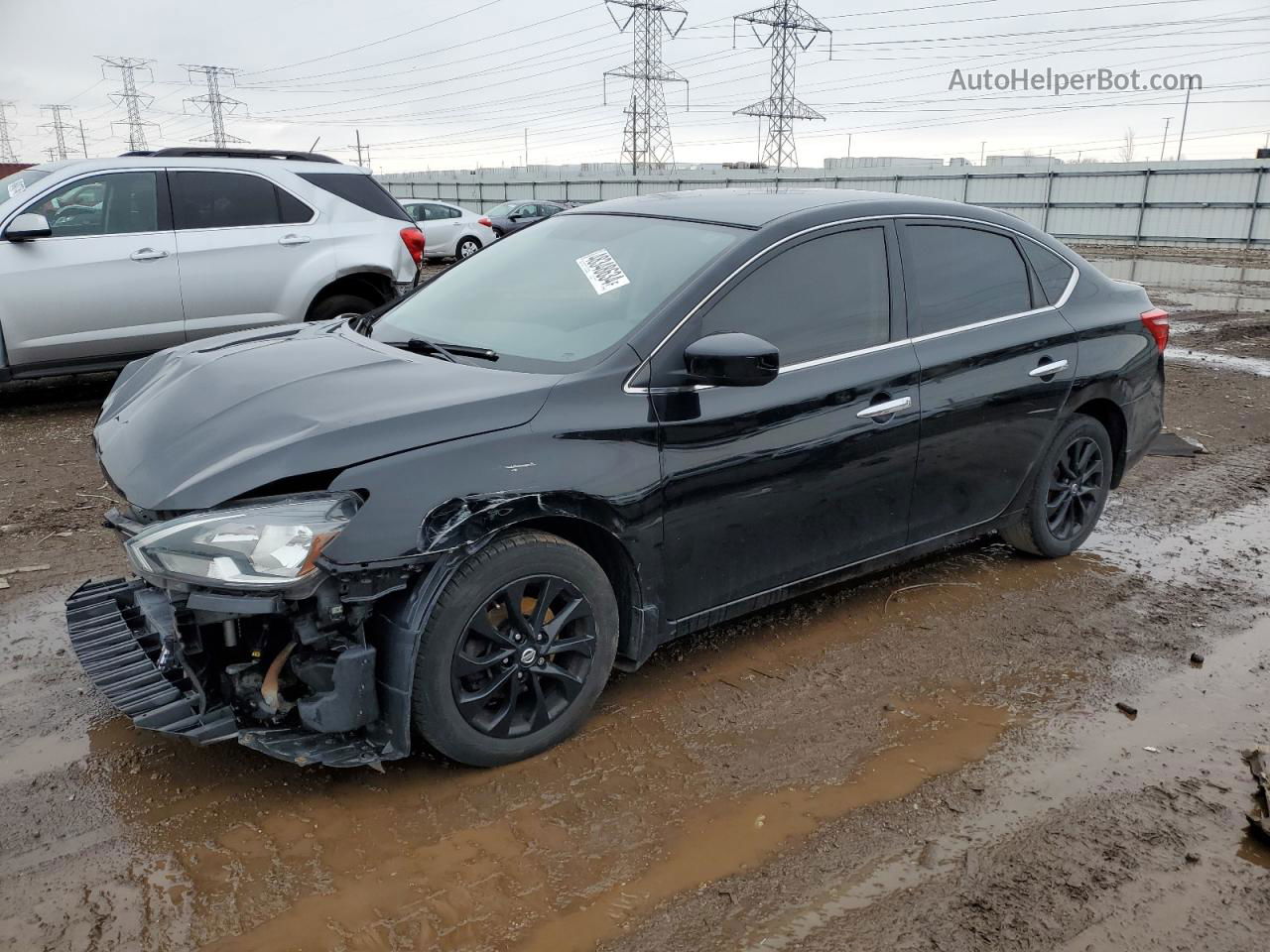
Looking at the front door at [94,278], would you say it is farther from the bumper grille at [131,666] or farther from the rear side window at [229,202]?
the bumper grille at [131,666]

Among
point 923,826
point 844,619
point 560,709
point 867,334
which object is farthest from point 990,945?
point 867,334

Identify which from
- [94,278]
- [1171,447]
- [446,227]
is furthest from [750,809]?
[446,227]

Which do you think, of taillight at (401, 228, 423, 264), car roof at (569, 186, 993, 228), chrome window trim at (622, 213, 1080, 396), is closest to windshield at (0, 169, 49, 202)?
taillight at (401, 228, 423, 264)

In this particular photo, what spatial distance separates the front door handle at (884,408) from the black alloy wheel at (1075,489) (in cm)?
124

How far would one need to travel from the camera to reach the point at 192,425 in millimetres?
3021

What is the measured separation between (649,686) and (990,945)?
5.04ft

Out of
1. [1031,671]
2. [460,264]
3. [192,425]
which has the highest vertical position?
[460,264]

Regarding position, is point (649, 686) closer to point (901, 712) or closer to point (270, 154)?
point (901, 712)

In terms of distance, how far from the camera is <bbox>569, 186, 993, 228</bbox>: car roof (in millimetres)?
3838

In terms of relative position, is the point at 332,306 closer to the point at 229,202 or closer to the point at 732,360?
the point at 229,202

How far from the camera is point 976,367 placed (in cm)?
416

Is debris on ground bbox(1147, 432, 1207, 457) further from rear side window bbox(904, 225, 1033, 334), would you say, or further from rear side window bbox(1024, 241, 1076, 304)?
rear side window bbox(904, 225, 1033, 334)

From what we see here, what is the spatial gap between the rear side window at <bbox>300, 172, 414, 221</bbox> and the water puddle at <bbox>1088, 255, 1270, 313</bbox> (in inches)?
460

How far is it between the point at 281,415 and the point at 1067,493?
3.67 meters
